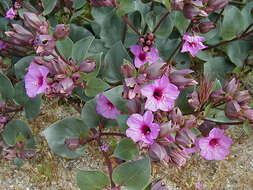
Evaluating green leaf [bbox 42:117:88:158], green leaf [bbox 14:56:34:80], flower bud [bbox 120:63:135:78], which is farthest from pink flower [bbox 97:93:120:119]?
green leaf [bbox 14:56:34:80]

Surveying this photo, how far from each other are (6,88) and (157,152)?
85 centimetres

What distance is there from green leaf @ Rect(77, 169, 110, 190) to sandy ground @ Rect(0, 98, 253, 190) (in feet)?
1.42

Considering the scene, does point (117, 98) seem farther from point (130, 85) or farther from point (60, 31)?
point (60, 31)

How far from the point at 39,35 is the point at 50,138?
0.46 m

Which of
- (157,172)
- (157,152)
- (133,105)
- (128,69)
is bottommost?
(157,172)

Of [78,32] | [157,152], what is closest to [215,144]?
[157,152]

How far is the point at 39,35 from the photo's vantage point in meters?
1.21

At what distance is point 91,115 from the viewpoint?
4.74 ft

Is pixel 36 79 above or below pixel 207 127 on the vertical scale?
above

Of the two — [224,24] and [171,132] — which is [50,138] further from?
[224,24]

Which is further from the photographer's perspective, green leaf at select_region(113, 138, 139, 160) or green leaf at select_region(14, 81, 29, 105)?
green leaf at select_region(14, 81, 29, 105)

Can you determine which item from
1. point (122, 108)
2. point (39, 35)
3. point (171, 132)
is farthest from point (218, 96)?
point (39, 35)

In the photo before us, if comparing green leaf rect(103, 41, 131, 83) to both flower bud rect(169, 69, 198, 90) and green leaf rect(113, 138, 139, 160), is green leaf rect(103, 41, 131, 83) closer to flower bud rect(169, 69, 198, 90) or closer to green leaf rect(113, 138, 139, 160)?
flower bud rect(169, 69, 198, 90)

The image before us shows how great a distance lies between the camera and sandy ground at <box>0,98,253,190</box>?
62.4 inches
